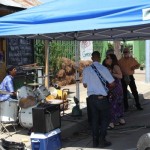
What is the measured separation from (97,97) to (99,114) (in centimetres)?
43

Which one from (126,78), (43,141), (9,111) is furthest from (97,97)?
(126,78)

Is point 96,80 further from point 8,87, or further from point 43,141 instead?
point 8,87

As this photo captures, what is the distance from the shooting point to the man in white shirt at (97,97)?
745 cm

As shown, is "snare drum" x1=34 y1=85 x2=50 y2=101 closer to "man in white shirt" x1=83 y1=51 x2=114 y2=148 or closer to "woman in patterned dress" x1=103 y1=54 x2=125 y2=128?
"man in white shirt" x1=83 y1=51 x2=114 y2=148

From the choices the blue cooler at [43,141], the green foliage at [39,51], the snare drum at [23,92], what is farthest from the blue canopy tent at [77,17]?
the green foliage at [39,51]

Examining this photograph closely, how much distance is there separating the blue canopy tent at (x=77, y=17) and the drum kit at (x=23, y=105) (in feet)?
4.56

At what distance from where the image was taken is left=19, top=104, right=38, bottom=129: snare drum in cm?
817

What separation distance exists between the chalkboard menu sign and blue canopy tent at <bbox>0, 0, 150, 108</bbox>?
169 inches

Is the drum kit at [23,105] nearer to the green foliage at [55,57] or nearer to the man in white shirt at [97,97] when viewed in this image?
the man in white shirt at [97,97]

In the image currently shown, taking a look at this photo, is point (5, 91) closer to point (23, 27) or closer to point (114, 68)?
point (23, 27)

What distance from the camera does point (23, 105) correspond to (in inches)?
320

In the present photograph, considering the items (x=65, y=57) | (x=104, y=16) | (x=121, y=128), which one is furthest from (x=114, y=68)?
(x=65, y=57)

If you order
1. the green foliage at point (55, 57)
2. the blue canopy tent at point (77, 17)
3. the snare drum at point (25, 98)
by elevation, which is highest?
the blue canopy tent at point (77, 17)

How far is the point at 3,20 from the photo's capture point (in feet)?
24.4
